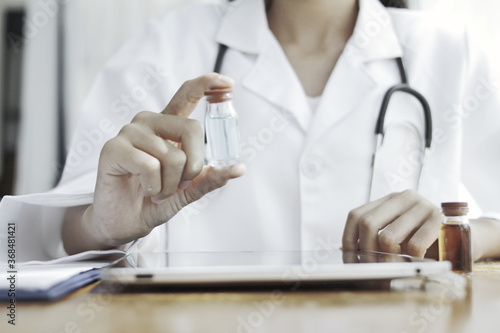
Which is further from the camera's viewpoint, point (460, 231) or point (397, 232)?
point (397, 232)

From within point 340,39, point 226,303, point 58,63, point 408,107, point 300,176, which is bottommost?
point 226,303

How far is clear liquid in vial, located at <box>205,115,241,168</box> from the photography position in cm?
69

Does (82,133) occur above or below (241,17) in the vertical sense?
below

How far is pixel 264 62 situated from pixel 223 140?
0.45 metres

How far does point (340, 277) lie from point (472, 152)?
75 cm

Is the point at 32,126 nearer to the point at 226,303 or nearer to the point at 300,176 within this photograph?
the point at 300,176

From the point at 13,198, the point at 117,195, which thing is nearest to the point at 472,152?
the point at 117,195

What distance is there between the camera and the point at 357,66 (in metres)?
1.10

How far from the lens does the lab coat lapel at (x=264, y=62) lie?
1.06 metres

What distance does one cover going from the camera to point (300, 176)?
3.33ft

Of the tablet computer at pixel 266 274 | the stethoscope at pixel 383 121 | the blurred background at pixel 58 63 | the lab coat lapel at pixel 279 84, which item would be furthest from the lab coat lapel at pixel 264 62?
the blurred background at pixel 58 63

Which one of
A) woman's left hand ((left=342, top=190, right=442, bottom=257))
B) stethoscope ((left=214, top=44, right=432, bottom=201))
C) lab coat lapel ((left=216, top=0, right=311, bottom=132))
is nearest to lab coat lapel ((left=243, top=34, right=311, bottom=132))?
lab coat lapel ((left=216, top=0, right=311, bottom=132))

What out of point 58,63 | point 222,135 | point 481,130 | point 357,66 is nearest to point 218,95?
point 222,135

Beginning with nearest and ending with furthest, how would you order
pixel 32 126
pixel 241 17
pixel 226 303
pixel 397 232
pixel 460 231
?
pixel 226 303 < pixel 460 231 < pixel 397 232 < pixel 241 17 < pixel 32 126
